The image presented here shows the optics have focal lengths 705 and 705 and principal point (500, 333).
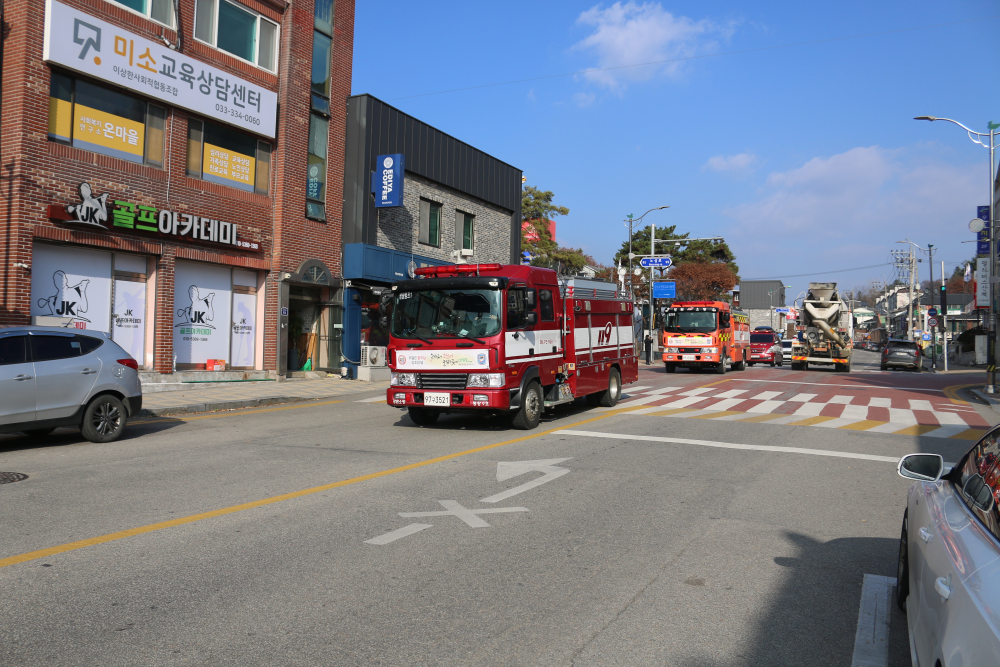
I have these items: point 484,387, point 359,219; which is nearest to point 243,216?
point 359,219

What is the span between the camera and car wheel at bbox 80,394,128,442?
10.2m

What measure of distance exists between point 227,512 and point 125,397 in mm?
5530

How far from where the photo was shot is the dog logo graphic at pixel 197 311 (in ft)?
60.5

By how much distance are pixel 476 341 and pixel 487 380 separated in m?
0.64

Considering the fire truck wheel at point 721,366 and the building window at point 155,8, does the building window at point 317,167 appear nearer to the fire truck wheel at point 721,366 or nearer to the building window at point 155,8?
the building window at point 155,8

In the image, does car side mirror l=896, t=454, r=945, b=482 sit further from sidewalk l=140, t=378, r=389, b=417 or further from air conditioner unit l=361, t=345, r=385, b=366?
air conditioner unit l=361, t=345, r=385, b=366

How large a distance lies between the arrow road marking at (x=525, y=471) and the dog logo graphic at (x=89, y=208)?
39.5ft

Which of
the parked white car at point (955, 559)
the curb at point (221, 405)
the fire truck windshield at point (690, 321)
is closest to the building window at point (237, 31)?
the curb at point (221, 405)

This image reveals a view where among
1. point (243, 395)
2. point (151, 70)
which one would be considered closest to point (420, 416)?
point (243, 395)

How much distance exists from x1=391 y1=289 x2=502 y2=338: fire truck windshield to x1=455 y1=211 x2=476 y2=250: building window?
17389 mm

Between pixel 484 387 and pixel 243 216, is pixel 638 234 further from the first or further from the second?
pixel 484 387

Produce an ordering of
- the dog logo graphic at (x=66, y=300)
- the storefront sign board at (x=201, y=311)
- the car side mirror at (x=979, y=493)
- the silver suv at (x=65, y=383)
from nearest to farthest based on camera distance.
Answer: the car side mirror at (x=979, y=493) < the silver suv at (x=65, y=383) < the dog logo graphic at (x=66, y=300) < the storefront sign board at (x=201, y=311)

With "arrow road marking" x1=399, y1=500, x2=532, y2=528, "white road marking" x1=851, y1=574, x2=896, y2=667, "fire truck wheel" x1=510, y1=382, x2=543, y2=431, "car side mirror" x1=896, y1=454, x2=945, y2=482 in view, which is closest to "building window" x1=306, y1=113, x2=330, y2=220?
"fire truck wheel" x1=510, y1=382, x2=543, y2=431

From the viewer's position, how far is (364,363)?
23594mm
